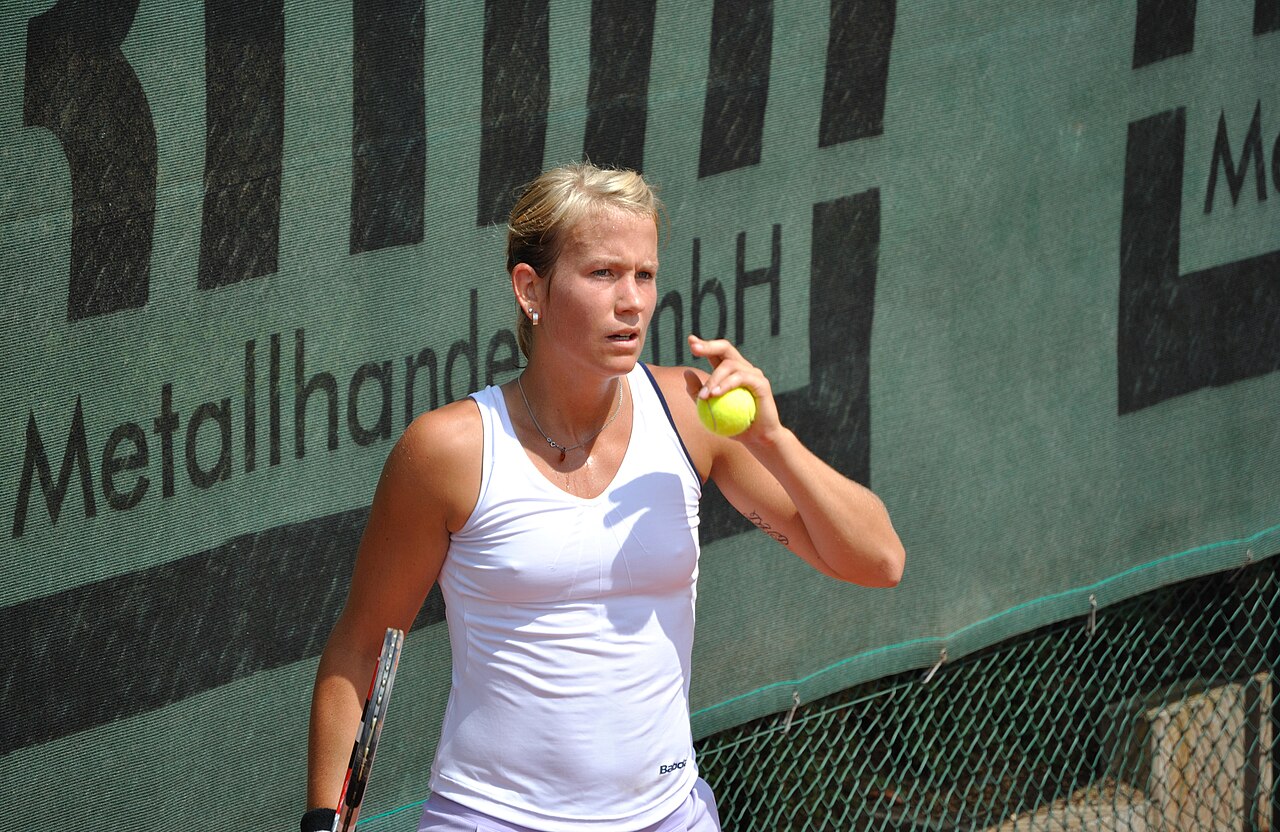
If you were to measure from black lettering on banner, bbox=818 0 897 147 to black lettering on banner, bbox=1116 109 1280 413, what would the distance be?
838 mm

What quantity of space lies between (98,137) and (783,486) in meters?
1.27

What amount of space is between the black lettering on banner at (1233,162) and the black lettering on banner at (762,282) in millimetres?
1436

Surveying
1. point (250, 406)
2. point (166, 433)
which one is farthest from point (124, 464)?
point (250, 406)

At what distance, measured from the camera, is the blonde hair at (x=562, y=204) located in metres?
2.35

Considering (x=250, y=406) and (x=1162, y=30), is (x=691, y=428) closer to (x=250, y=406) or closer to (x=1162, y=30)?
(x=250, y=406)

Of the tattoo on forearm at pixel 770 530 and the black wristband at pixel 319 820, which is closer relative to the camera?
the black wristband at pixel 319 820

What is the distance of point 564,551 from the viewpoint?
226 centimetres

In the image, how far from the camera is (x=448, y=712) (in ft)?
7.84

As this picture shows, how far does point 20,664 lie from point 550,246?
114 centimetres

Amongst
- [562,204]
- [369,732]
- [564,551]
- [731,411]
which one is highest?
[562,204]

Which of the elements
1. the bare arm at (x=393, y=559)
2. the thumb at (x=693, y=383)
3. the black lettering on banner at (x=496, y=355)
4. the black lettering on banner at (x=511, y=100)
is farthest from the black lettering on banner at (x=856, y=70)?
the bare arm at (x=393, y=559)

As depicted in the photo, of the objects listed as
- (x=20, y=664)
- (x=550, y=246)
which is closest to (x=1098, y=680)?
(x=550, y=246)

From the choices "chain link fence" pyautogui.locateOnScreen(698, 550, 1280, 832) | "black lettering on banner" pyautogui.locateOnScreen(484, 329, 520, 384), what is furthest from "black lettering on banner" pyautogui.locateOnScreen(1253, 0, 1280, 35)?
"black lettering on banner" pyautogui.locateOnScreen(484, 329, 520, 384)

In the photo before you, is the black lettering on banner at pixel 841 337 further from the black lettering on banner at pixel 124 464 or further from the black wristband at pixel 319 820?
the black wristband at pixel 319 820
